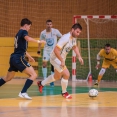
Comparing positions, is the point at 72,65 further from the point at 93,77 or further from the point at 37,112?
the point at 37,112

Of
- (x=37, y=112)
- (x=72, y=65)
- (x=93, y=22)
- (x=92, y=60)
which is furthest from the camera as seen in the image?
(x=93, y=22)

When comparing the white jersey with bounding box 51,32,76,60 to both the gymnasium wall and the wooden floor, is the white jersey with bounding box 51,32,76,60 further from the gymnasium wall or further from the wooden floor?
the gymnasium wall

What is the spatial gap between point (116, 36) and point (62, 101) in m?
11.0

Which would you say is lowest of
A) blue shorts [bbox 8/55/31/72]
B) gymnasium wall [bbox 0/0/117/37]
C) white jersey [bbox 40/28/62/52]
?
blue shorts [bbox 8/55/31/72]

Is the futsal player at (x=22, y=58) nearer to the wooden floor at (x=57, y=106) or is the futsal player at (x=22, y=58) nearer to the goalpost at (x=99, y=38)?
the wooden floor at (x=57, y=106)

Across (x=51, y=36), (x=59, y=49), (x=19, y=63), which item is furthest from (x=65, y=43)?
(x=51, y=36)

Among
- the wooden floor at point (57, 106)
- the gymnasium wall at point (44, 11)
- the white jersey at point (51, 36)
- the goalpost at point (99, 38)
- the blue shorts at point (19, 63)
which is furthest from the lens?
the gymnasium wall at point (44, 11)

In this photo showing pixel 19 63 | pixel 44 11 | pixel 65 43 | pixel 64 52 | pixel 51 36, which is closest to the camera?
pixel 19 63

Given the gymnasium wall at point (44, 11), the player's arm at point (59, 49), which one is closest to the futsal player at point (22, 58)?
the player's arm at point (59, 49)

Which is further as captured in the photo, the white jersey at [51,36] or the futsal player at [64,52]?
the white jersey at [51,36]

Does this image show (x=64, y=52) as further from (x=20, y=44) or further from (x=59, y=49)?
(x=20, y=44)

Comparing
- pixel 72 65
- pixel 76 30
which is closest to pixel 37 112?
pixel 76 30

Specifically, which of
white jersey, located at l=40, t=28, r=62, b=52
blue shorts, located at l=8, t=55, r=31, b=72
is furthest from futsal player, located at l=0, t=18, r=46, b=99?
white jersey, located at l=40, t=28, r=62, b=52

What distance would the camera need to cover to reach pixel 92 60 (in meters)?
20.2
